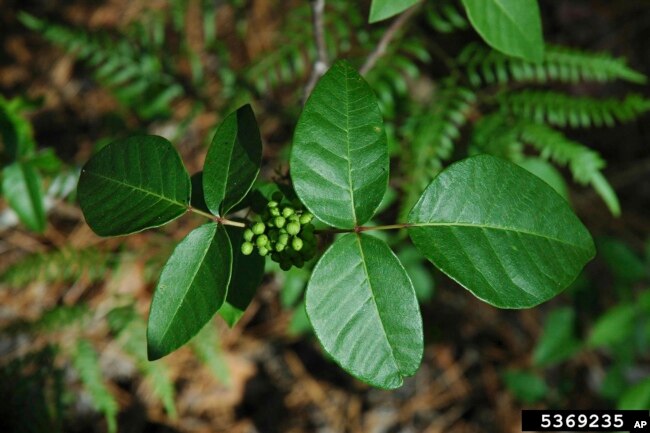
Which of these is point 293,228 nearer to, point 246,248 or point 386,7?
point 246,248

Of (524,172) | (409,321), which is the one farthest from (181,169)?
(524,172)

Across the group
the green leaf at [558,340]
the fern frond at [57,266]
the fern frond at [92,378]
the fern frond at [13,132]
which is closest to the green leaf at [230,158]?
the fern frond at [13,132]

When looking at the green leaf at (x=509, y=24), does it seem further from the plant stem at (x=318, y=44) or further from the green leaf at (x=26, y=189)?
the green leaf at (x=26, y=189)

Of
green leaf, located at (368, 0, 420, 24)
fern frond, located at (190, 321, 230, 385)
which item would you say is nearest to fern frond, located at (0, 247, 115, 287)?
fern frond, located at (190, 321, 230, 385)

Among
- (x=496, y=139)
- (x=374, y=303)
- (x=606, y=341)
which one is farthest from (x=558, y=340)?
(x=374, y=303)

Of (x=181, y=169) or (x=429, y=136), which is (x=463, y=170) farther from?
(x=429, y=136)

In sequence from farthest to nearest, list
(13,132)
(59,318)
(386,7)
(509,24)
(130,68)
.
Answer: (130,68)
(59,318)
(13,132)
(509,24)
(386,7)

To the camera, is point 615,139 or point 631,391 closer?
point 631,391
